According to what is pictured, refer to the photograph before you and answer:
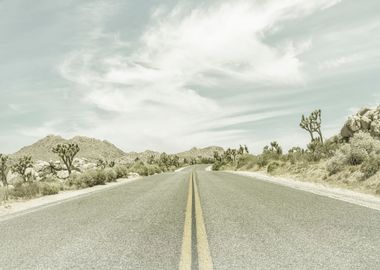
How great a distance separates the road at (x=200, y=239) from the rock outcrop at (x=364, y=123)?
35163 mm

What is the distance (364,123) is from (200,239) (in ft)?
136

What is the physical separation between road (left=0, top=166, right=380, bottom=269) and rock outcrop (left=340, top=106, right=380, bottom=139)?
115ft

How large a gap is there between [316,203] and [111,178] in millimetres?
23847

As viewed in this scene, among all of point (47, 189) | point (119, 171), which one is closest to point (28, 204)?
point (47, 189)

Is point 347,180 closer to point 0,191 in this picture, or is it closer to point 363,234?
point 363,234

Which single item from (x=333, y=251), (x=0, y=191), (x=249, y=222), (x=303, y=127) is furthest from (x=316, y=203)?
(x=303, y=127)

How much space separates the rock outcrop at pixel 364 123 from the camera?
Result: 41656 mm

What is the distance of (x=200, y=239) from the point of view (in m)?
6.40

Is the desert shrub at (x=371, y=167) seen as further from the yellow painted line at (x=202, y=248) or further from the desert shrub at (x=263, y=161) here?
the desert shrub at (x=263, y=161)

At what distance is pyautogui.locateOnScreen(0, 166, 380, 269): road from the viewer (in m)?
5.04

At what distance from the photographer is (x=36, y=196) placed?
19.9m

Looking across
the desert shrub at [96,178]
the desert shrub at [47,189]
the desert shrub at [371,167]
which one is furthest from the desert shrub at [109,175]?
the desert shrub at [371,167]

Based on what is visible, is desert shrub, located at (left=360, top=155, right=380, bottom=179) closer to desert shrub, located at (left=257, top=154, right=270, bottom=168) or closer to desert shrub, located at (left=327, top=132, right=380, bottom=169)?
desert shrub, located at (left=327, top=132, right=380, bottom=169)

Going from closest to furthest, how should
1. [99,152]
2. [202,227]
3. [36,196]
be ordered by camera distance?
[202,227], [36,196], [99,152]
